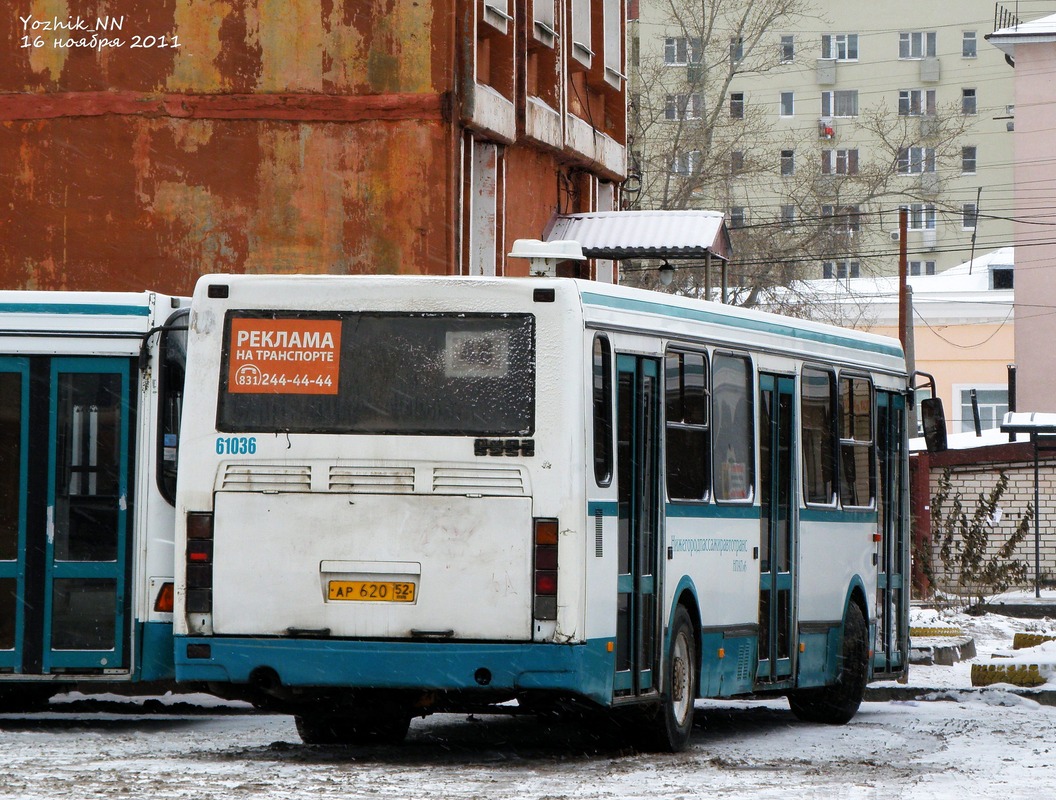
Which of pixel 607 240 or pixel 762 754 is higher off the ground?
pixel 607 240

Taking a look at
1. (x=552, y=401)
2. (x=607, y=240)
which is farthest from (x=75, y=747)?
(x=607, y=240)

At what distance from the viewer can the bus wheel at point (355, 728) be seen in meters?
12.3

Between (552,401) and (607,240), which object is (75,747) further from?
(607,240)

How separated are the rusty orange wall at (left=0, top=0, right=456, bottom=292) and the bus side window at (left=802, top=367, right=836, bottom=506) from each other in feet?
25.0

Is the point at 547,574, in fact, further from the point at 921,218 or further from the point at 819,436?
the point at 921,218

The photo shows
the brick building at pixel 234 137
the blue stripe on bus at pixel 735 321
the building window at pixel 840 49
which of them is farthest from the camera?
the building window at pixel 840 49

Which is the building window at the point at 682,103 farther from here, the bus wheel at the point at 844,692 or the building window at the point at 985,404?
the bus wheel at the point at 844,692

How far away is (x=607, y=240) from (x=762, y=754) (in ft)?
43.4

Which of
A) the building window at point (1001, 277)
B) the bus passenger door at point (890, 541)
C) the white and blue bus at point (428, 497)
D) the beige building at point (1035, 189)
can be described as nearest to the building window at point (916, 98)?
the building window at point (1001, 277)

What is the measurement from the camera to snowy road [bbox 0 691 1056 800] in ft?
32.1

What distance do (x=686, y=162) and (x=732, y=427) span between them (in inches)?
1429

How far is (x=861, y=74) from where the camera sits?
92875 millimetres

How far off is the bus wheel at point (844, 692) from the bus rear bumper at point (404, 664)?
4570 millimetres

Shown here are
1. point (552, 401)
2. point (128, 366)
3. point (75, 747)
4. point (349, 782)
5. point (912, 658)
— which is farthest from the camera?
point (912, 658)
